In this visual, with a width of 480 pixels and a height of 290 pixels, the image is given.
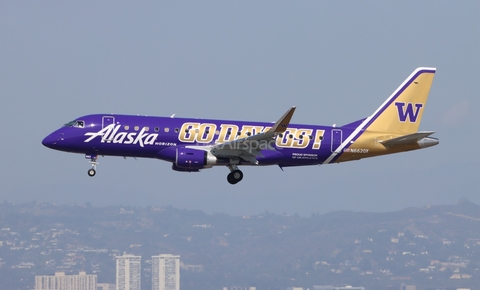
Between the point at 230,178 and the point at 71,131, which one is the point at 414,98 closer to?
the point at 230,178

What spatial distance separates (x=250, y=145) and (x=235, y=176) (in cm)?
406

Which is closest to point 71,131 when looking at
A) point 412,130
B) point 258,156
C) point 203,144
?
point 203,144

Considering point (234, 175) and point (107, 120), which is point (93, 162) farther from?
point (234, 175)

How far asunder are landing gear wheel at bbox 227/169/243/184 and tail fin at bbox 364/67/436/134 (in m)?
11.2

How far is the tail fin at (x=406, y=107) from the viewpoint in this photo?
64.2 m

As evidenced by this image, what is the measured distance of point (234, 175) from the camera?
61000 millimetres

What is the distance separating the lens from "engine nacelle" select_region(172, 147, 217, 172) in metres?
57.4

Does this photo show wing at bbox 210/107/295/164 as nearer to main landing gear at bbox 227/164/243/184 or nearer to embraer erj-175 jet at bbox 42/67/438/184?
embraer erj-175 jet at bbox 42/67/438/184

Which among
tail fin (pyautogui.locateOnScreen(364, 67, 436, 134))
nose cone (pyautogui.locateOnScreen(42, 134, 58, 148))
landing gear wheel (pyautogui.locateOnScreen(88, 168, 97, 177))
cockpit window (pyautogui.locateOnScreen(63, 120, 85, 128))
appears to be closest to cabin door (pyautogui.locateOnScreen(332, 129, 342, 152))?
tail fin (pyautogui.locateOnScreen(364, 67, 436, 134))

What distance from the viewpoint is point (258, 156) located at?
59500 millimetres

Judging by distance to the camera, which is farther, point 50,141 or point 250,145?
point 50,141

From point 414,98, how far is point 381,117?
3657 mm

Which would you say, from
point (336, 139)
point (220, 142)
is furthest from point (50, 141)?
point (336, 139)

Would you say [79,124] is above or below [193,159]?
above
